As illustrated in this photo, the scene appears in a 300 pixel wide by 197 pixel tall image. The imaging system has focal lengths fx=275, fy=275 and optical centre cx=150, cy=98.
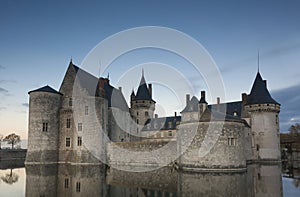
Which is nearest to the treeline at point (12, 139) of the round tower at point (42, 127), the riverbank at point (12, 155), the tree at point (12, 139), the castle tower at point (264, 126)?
the tree at point (12, 139)

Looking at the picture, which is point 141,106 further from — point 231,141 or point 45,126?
point 231,141

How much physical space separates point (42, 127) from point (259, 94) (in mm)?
22137

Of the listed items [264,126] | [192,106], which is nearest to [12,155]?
[192,106]

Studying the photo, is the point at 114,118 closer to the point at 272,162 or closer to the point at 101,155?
the point at 101,155

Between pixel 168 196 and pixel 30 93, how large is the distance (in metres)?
19.1

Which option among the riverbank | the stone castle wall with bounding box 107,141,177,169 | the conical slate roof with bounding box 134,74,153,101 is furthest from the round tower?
the conical slate roof with bounding box 134,74,153,101

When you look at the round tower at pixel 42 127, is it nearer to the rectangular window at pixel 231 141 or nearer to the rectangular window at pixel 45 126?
the rectangular window at pixel 45 126

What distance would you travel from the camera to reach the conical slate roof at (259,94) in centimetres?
2862

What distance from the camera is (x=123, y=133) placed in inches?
1297

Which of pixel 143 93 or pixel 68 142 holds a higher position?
pixel 143 93

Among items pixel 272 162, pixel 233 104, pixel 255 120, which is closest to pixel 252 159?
pixel 272 162

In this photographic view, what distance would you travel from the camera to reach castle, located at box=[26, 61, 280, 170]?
66.8 feet

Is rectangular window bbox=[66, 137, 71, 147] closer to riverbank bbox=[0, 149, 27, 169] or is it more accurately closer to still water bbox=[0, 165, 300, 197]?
still water bbox=[0, 165, 300, 197]

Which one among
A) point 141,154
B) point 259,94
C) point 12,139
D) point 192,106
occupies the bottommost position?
point 141,154
